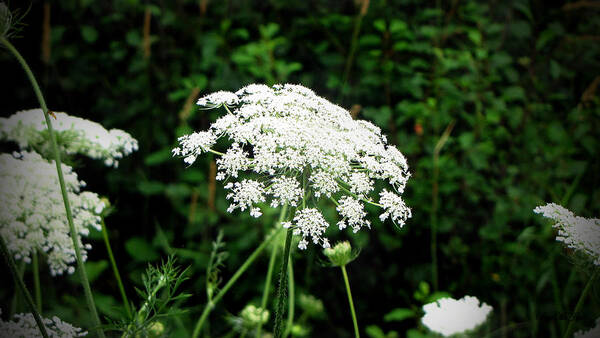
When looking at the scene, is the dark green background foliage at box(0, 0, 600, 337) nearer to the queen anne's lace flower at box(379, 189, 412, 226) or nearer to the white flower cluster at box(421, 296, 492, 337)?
the white flower cluster at box(421, 296, 492, 337)

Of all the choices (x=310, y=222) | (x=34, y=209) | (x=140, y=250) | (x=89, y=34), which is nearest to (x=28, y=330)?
(x=34, y=209)

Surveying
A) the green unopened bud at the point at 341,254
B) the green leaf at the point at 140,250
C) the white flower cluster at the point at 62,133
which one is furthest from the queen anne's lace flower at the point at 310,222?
the green leaf at the point at 140,250

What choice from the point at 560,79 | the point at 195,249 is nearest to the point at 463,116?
the point at 560,79

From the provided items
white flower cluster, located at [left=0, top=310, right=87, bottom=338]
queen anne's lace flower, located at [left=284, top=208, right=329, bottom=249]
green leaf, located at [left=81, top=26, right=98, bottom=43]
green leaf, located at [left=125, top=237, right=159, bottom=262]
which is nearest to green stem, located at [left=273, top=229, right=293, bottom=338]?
queen anne's lace flower, located at [left=284, top=208, right=329, bottom=249]

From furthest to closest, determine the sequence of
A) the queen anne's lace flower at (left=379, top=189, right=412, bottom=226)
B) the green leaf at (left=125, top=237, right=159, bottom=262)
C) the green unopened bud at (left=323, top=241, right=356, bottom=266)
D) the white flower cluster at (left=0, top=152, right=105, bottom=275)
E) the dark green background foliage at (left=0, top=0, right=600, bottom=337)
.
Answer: the dark green background foliage at (left=0, top=0, right=600, bottom=337) → the green leaf at (left=125, top=237, right=159, bottom=262) → the green unopened bud at (left=323, top=241, right=356, bottom=266) → the white flower cluster at (left=0, top=152, right=105, bottom=275) → the queen anne's lace flower at (left=379, top=189, right=412, bottom=226)

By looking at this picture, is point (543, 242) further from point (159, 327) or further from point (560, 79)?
point (159, 327)

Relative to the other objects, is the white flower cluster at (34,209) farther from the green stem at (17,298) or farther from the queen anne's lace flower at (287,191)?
the queen anne's lace flower at (287,191)
